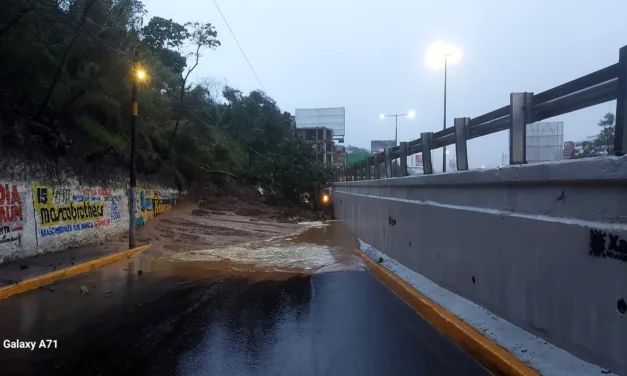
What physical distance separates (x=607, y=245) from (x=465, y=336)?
2.28 m

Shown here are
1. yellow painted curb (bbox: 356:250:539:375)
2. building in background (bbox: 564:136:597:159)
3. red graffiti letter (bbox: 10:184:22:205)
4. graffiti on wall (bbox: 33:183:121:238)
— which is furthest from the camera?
graffiti on wall (bbox: 33:183:121:238)

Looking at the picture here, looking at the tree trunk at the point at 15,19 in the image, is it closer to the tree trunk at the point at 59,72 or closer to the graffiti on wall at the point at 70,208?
the tree trunk at the point at 59,72

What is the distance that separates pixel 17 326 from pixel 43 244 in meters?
7.77

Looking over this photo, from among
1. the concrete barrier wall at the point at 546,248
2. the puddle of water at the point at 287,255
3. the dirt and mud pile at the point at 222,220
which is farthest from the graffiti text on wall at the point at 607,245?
the dirt and mud pile at the point at 222,220

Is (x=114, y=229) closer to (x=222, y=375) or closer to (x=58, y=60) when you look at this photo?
(x=58, y=60)

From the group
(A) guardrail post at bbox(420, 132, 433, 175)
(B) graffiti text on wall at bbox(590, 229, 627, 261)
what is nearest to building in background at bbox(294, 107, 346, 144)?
(A) guardrail post at bbox(420, 132, 433, 175)

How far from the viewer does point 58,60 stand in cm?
1786

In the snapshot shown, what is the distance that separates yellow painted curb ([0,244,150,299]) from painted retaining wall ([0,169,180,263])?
174 cm

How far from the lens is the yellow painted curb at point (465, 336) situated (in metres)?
4.66

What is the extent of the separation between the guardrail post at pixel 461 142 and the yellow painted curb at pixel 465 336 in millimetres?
2233

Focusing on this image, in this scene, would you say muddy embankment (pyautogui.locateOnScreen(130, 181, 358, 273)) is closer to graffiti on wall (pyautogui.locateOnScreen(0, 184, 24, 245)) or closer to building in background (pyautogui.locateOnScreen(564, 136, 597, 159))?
graffiti on wall (pyautogui.locateOnScreen(0, 184, 24, 245))

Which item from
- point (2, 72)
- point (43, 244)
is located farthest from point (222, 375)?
point (2, 72)

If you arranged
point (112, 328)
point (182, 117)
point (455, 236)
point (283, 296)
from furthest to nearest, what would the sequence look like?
point (182, 117) → point (283, 296) → point (455, 236) → point (112, 328)

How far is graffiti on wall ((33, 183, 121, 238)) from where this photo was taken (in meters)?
13.9
